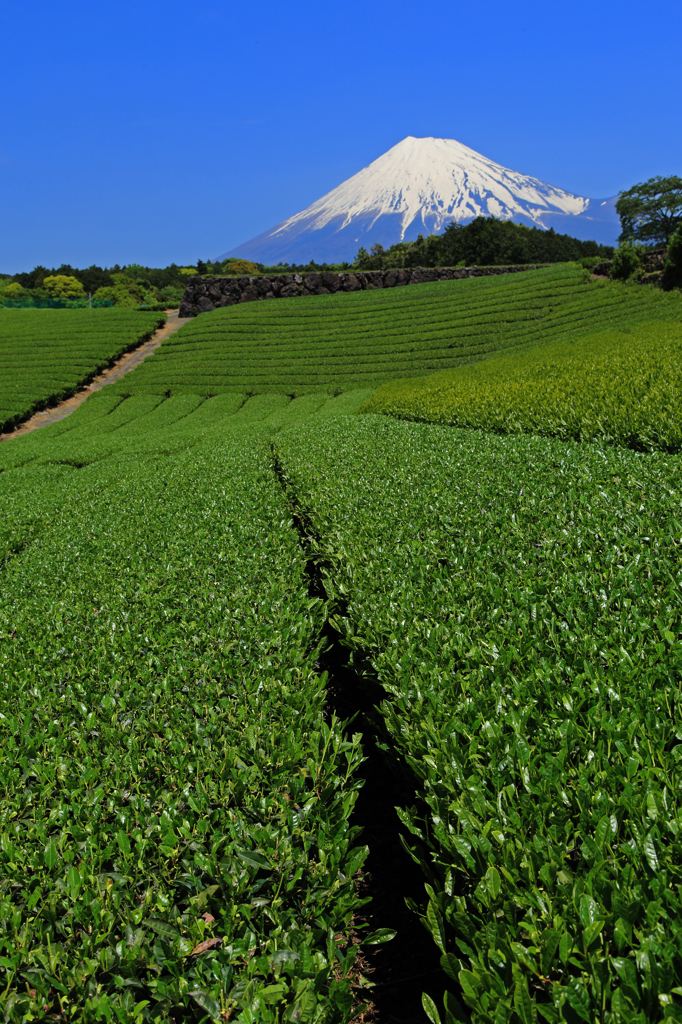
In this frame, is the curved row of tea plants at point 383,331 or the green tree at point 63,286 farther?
the green tree at point 63,286

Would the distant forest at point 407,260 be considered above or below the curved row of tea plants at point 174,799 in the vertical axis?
above

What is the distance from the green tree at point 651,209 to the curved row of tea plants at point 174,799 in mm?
85779

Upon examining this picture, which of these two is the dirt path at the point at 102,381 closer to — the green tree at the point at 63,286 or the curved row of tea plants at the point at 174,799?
the curved row of tea plants at the point at 174,799

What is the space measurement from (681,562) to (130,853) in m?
3.89

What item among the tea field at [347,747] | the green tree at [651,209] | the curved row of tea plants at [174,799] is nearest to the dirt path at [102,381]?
the tea field at [347,747]

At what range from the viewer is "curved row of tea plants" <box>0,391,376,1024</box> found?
190 cm

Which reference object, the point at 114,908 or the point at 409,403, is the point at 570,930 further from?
the point at 409,403

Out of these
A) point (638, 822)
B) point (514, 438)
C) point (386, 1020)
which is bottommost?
point (386, 1020)

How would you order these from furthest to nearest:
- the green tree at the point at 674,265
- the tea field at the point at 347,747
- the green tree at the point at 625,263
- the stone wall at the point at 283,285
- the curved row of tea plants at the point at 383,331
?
the stone wall at the point at 283,285 → the green tree at the point at 625,263 → the curved row of tea plants at the point at 383,331 → the green tree at the point at 674,265 → the tea field at the point at 347,747

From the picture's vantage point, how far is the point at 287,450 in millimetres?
11805

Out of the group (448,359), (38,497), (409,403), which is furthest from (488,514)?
(448,359)

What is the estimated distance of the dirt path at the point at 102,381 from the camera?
2895 centimetres

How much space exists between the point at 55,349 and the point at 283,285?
2107 centimetres

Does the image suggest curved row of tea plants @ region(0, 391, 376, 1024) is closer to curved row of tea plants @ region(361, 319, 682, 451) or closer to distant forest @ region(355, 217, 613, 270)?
curved row of tea plants @ region(361, 319, 682, 451)
